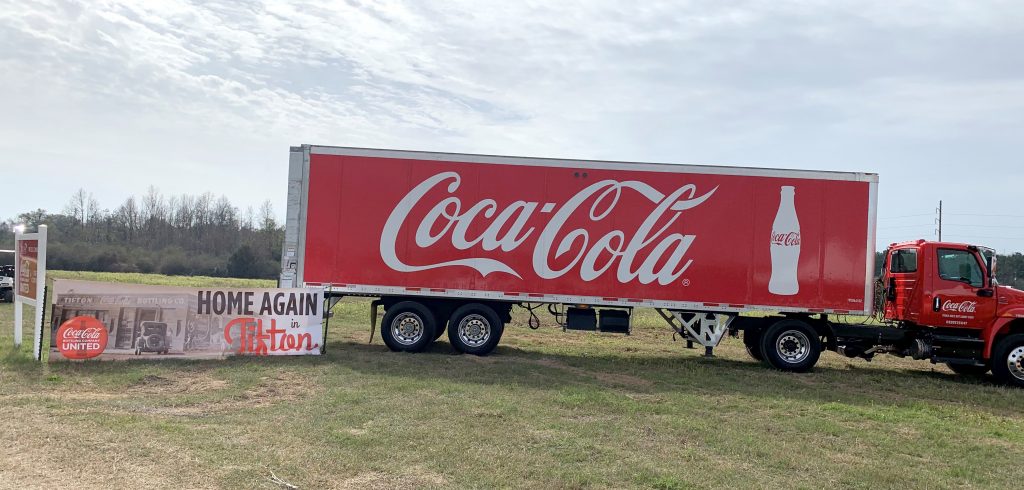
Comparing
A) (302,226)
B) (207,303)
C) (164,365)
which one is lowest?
(164,365)

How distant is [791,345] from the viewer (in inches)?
497

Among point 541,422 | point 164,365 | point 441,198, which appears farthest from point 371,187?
point 541,422

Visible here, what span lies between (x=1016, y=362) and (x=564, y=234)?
25.8 feet

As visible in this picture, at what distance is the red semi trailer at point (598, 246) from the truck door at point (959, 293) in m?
0.42

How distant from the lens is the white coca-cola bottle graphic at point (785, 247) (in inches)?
493

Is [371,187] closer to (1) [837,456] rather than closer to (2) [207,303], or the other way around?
(2) [207,303]

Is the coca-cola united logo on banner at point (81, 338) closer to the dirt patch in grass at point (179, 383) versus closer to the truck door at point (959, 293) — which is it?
the dirt patch in grass at point (179, 383)

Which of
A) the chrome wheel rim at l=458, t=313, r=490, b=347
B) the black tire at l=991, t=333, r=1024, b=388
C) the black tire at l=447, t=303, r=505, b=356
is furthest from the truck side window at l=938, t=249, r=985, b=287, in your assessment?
the chrome wheel rim at l=458, t=313, r=490, b=347

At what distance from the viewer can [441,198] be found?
507 inches

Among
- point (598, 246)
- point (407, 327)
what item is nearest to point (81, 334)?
point (407, 327)

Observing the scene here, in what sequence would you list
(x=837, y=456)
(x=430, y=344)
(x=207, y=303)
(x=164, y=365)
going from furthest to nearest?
(x=430, y=344) → (x=207, y=303) → (x=164, y=365) → (x=837, y=456)

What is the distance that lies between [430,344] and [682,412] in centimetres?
650

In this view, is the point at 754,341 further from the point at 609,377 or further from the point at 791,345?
the point at 609,377

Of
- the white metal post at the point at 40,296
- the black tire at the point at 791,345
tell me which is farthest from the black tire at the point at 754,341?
the white metal post at the point at 40,296
